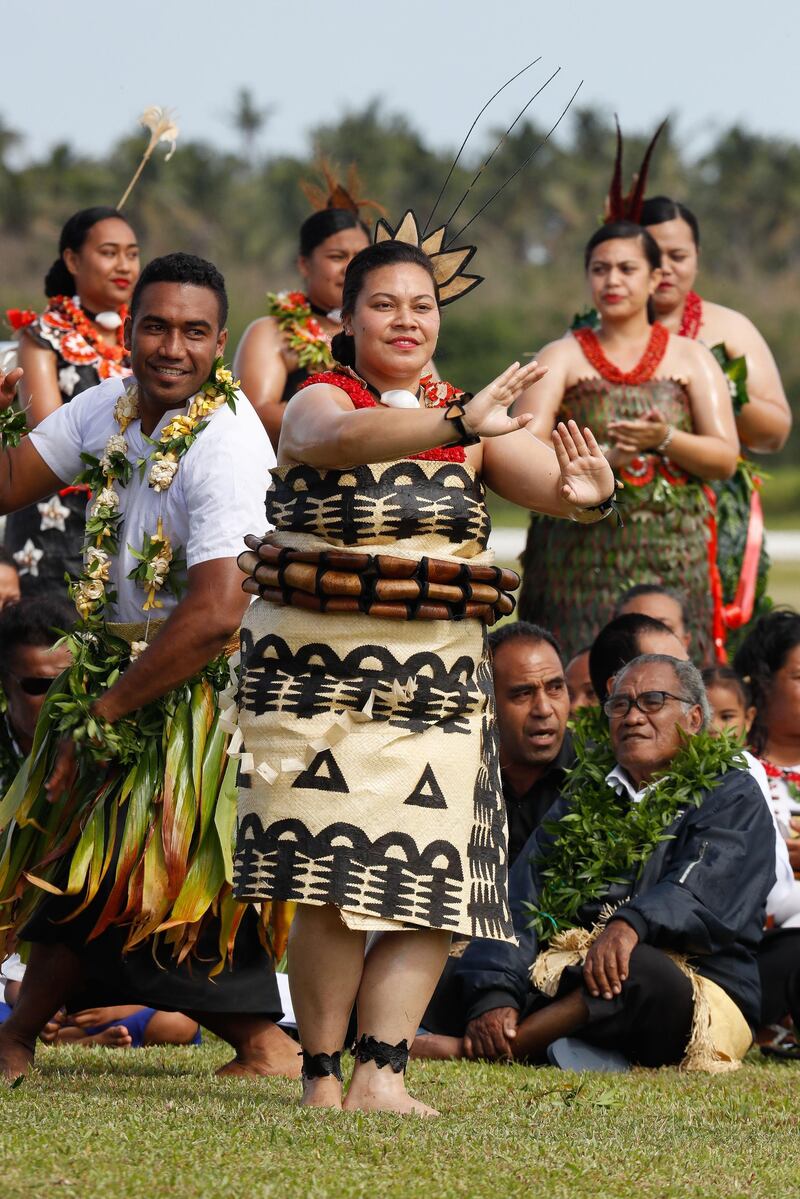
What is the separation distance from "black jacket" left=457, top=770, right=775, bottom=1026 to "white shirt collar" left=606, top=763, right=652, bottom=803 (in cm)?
17

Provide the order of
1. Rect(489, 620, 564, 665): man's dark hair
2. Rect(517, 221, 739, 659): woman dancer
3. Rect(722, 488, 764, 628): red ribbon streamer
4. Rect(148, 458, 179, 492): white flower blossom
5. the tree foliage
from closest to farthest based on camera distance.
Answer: Rect(148, 458, 179, 492): white flower blossom < Rect(489, 620, 564, 665): man's dark hair < Rect(517, 221, 739, 659): woman dancer < Rect(722, 488, 764, 628): red ribbon streamer < the tree foliage

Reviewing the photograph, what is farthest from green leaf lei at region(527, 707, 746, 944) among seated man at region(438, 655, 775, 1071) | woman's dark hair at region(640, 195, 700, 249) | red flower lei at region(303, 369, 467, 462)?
woman's dark hair at region(640, 195, 700, 249)

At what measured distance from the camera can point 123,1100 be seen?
4043mm

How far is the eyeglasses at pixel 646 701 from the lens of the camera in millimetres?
5516

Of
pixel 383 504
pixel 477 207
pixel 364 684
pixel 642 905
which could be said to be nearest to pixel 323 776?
pixel 364 684

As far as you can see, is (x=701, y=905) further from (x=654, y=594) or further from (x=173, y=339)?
(x=173, y=339)

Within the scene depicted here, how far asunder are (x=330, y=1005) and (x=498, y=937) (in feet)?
1.27

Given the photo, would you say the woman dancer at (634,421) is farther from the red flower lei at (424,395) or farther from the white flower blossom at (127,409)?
the red flower lei at (424,395)

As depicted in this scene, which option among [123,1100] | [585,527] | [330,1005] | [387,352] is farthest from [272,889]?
[585,527]

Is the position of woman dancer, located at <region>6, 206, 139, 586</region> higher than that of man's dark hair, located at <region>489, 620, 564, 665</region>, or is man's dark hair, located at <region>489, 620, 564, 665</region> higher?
woman dancer, located at <region>6, 206, 139, 586</region>

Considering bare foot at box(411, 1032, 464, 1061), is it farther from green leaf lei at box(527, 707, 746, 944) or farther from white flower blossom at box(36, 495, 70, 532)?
white flower blossom at box(36, 495, 70, 532)

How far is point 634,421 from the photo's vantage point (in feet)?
22.7

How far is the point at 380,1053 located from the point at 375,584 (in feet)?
3.18

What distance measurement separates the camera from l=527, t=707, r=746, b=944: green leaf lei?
542 centimetres
